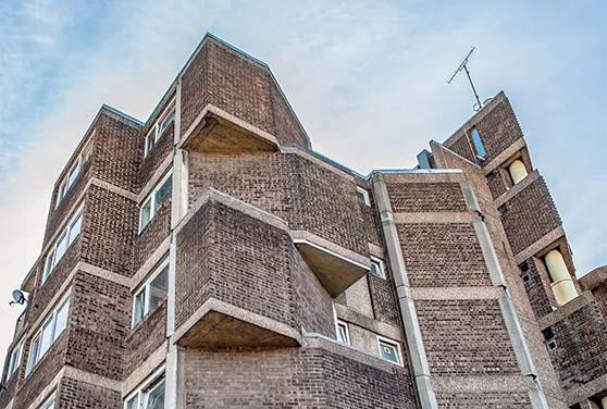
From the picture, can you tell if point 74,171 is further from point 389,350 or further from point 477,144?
point 477,144

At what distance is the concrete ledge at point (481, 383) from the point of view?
1778 cm

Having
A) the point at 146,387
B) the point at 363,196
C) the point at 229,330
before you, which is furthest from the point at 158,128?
the point at 229,330

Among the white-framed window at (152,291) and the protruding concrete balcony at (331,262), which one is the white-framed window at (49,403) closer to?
the white-framed window at (152,291)

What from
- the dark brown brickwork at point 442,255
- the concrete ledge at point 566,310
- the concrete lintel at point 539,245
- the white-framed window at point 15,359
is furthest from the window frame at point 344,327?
the white-framed window at point 15,359

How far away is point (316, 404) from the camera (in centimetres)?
1395

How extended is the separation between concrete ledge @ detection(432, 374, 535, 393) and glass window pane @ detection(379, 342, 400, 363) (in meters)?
1.11

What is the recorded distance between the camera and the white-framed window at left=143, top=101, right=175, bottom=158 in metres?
20.8

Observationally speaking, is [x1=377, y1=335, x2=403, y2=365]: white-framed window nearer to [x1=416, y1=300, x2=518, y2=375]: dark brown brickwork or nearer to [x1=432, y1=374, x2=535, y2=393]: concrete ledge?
[x1=416, y1=300, x2=518, y2=375]: dark brown brickwork

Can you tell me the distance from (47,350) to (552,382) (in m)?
13.4

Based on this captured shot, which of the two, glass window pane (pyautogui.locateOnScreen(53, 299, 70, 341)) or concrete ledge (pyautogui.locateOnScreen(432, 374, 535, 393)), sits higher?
glass window pane (pyautogui.locateOnScreen(53, 299, 70, 341))

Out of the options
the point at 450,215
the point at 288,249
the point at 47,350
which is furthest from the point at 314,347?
the point at 450,215

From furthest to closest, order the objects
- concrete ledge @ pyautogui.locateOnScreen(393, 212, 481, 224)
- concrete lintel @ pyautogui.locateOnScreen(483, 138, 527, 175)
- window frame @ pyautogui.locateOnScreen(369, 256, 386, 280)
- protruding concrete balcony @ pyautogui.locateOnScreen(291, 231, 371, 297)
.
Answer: concrete lintel @ pyautogui.locateOnScreen(483, 138, 527, 175) < concrete ledge @ pyautogui.locateOnScreen(393, 212, 481, 224) < window frame @ pyautogui.locateOnScreen(369, 256, 386, 280) < protruding concrete balcony @ pyautogui.locateOnScreen(291, 231, 371, 297)

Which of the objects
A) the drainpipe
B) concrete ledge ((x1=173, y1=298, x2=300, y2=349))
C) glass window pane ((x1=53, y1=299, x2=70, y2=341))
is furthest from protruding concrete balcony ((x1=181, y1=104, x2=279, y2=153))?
concrete ledge ((x1=173, y1=298, x2=300, y2=349))

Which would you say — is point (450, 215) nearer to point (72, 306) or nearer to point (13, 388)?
point (72, 306)
